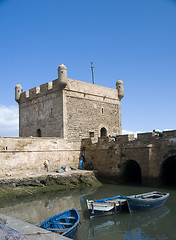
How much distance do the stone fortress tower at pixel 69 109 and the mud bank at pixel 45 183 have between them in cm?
366

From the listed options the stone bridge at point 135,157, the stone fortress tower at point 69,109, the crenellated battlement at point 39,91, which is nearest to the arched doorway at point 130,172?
the stone bridge at point 135,157

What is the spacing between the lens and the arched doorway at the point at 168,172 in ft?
55.3

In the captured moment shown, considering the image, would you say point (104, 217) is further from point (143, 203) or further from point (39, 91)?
point (39, 91)

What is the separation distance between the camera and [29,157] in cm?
1786

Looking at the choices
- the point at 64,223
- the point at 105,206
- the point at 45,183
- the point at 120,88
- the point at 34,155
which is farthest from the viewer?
the point at 120,88

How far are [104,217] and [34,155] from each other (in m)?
8.90

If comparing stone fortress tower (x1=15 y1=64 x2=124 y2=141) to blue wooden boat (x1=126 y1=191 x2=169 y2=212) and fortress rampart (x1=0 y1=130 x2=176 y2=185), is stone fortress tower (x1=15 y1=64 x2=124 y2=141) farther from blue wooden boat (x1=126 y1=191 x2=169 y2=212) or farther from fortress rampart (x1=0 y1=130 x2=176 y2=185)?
blue wooden boat (x1=126 y1=191 x2=169 y2=212)

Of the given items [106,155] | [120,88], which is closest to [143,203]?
[106,155]

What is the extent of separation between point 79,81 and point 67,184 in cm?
940

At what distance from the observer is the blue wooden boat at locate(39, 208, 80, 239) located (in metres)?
7.79

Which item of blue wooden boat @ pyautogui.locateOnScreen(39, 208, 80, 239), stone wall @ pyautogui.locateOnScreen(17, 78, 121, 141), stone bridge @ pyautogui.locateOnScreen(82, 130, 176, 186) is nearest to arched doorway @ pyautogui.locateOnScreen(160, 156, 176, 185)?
stone bridge @ pyautogui.locateOnScreen(82, 130, 176, 186)

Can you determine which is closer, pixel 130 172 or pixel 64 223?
pixel 64 223

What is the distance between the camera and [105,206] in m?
11.0

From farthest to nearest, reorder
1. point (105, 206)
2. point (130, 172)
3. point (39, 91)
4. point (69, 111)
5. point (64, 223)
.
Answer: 1. point (39, 91)
2. point (69, 111)
3. point (130, 172)
4. point (105, 206)
5. point (64, 223)
